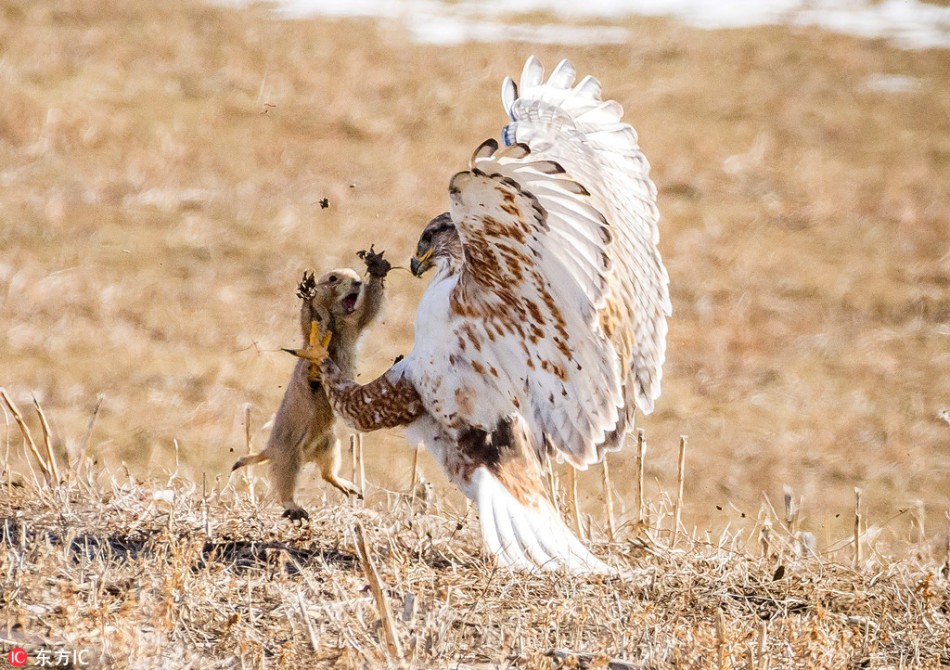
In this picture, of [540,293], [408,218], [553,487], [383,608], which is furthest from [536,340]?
[408,218]

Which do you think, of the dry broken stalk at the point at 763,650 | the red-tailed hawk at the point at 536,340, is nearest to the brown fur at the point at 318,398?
the red-tailed hawk at the point at 536,340

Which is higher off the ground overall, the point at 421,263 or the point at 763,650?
the point at 421,263

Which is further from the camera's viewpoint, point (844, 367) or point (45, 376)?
point (844, 367)

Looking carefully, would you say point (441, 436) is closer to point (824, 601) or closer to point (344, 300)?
point (344, 300)

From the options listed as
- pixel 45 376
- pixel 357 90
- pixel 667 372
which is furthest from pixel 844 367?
pixel 357 90

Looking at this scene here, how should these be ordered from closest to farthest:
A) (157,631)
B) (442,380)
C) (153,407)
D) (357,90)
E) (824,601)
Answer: (157,631) → (824,601) → (442,380) → (153,407) → (357,90)

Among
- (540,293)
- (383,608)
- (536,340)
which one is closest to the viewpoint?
(383,608)

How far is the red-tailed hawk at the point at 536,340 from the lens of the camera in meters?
4.51

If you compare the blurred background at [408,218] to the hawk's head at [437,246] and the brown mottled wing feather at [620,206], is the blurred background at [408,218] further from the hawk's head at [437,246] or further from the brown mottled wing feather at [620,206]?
the hawk's head at [437,246]

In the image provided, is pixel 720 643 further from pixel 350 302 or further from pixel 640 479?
pixel 350 302

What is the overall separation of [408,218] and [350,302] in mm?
7188

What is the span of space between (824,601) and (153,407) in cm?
548

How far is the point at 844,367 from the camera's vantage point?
10711 millimetres

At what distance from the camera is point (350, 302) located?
5242mm
